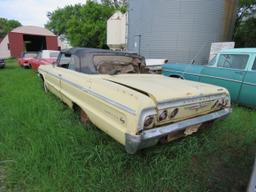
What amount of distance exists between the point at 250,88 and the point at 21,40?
31.1m

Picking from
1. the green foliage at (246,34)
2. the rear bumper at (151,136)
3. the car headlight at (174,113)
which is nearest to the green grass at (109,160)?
the rear bumper at (151,136)

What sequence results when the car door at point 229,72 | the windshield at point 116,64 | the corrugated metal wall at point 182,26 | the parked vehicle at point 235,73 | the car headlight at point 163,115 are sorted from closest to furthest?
1. the car headlight at point 163,115
2. the windshield at point 116,64
3. the parked vehicle at point 235,73
4. the car door at point 229,72
5. the corrugated metal wall at point 182,26

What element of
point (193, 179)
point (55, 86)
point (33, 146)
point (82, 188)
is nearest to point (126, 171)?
point (82, 188)

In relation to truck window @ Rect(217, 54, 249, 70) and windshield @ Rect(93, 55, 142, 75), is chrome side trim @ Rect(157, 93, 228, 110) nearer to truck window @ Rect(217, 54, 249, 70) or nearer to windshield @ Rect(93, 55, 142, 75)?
windshield @ Rect(93, 55, 142, 75)

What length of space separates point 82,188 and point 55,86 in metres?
3.05

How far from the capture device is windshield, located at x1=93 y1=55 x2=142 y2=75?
3.58m

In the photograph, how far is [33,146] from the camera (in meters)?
2.83

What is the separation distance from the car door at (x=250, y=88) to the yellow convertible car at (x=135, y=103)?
1.82 meters

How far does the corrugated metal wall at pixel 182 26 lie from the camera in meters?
9.51

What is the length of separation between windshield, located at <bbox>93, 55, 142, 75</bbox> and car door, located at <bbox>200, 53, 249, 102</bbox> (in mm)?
2294

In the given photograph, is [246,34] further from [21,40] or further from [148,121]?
[21,40]

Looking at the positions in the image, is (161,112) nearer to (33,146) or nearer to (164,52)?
(33,146)

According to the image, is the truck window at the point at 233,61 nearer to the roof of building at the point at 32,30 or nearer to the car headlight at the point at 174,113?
the car headlight at the point at 174,113

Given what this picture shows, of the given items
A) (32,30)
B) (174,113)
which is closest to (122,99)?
(174,113)
